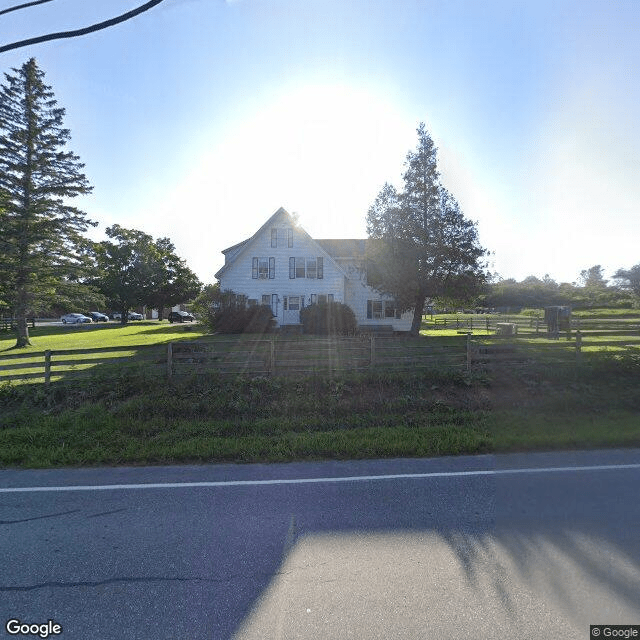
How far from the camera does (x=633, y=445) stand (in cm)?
621

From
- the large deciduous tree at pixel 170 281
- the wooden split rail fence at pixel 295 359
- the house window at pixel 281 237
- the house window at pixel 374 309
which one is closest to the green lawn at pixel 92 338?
the wooden split rail fence at pixel 295 359

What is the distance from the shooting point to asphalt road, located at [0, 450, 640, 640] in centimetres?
259

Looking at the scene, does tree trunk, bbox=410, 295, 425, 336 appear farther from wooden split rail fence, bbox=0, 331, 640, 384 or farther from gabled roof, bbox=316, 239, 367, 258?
wooden split rail fence, bbox=0, 331, 640, 384

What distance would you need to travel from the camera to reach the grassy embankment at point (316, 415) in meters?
6.13

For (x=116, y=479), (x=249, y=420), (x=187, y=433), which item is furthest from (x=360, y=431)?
(x=116, y=479)

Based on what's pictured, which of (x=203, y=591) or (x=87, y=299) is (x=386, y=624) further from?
(x=87, y=299)

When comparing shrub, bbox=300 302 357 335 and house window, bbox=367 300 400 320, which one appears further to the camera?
house window, bbox=367 300 400 320

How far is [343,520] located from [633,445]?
17.1ft

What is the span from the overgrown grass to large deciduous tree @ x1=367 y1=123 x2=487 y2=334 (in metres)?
15.0

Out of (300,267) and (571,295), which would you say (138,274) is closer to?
(300,267)

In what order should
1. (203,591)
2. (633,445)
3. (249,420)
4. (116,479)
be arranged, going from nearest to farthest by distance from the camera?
1. (203,591)
2. (116,479)
3. (633,445)
4. (249,420)

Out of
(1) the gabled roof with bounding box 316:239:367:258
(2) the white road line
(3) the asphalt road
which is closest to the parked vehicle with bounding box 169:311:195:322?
(1) the gabled roof with bounding box 316:239:367:258

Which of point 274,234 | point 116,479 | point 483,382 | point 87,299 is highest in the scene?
point 274,234

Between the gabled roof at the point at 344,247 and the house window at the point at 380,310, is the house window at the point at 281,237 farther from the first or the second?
the house window at the point at 380,310
